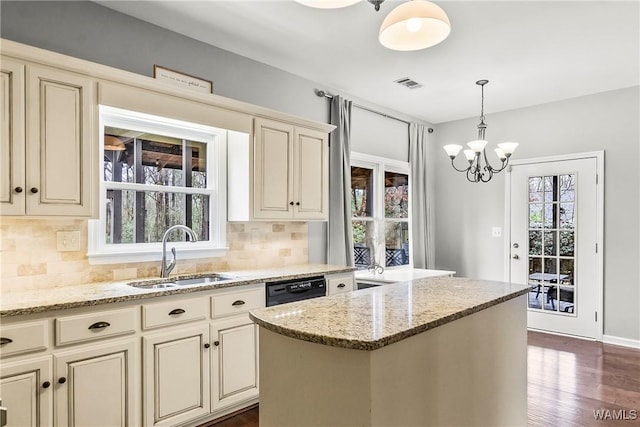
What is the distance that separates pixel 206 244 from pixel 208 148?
2.59ft

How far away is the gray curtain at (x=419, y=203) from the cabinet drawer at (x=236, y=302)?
3023 mm

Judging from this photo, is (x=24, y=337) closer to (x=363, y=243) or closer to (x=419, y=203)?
(x=363, y=243)

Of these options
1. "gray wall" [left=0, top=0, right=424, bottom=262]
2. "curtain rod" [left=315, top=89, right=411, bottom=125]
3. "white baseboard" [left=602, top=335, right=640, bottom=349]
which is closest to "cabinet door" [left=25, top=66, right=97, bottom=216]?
"gray wall" [left=0, top=0, right=424, bottom=262]

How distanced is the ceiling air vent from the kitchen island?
8.54 feet

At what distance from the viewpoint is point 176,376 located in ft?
8.04

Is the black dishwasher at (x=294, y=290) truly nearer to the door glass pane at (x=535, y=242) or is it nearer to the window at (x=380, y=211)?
the window at (x=380, y=211)

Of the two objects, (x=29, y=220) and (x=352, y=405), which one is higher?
(x=29, y=220)

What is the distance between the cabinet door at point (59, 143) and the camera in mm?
2154

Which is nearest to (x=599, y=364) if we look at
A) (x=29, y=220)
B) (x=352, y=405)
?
(x=352, y=405)

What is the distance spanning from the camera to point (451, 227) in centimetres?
580

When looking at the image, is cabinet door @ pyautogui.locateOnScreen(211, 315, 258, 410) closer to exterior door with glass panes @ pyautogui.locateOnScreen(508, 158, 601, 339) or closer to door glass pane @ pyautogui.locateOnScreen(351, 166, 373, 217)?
door glass pane @ pyautogui.locateOnScreen(351, 166, 373, 217)

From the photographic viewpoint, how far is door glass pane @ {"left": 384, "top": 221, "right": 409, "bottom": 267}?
5.18 m

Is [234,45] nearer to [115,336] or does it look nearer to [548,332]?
[115,336]

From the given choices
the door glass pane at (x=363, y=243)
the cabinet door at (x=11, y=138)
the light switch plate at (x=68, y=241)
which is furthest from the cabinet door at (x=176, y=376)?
the door glass pane at (x=363, y=243)
